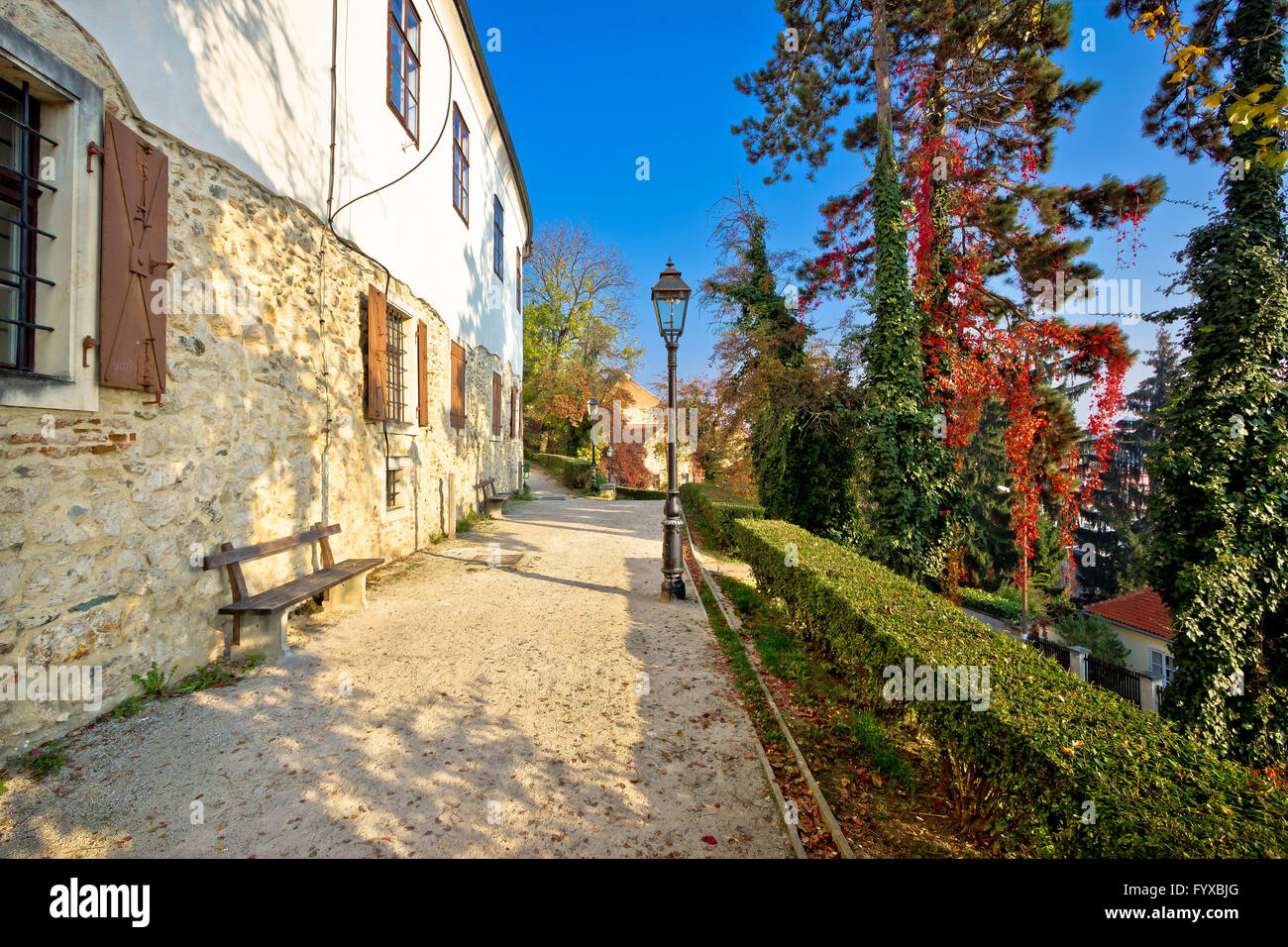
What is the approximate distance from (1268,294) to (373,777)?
12047 millimetres

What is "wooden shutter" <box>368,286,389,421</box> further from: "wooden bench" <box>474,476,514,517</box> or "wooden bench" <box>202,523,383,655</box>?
"wooden bench" <box>474,476,514,517</box>

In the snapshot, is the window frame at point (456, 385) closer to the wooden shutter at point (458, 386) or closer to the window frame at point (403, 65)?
the wooden shutter at point (458, 386)

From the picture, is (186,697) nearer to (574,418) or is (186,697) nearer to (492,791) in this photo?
(492,791)

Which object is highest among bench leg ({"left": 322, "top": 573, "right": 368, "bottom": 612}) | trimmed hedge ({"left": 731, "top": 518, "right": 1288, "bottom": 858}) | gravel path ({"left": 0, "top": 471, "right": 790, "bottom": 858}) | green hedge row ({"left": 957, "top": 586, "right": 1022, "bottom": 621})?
trimmed hedge ({"left": 731, "top": 518, "right": 1288, "bottom": 858})

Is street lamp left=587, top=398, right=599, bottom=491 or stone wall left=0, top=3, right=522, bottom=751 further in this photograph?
street lamp left=587, top=398, right=599, bottom=491

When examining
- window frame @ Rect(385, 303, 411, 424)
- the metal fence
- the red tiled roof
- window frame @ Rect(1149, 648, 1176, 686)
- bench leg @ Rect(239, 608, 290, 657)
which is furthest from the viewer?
the red tiled roof

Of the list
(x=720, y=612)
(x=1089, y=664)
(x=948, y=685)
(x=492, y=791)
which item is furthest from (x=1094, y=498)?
(x=492, y=791)

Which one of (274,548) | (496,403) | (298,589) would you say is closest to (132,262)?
(274,548)

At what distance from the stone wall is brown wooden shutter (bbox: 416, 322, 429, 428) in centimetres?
184

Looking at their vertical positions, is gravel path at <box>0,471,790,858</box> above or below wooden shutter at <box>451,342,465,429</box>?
below

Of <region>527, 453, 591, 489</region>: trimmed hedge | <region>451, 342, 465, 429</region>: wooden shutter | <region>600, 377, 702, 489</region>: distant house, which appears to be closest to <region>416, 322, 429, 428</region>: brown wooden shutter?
<region>451, 342, 465, 429</region>: wooden shutter

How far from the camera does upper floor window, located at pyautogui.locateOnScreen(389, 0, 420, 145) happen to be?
25.4 feet

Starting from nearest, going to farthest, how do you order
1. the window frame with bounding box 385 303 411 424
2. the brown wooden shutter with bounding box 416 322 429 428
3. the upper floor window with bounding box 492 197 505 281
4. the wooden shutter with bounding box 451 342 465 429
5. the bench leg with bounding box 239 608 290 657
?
the bench leg with bounding box 239 608 290 657, the window frame with bounding box 385 303 411 424, the brown wooden shutter with bounding box 416 322 429 428, the wooden shutter with bounding box 451 342 465 429, the upper floor window with bounding box 492 197 505 281

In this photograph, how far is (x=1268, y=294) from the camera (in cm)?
722
